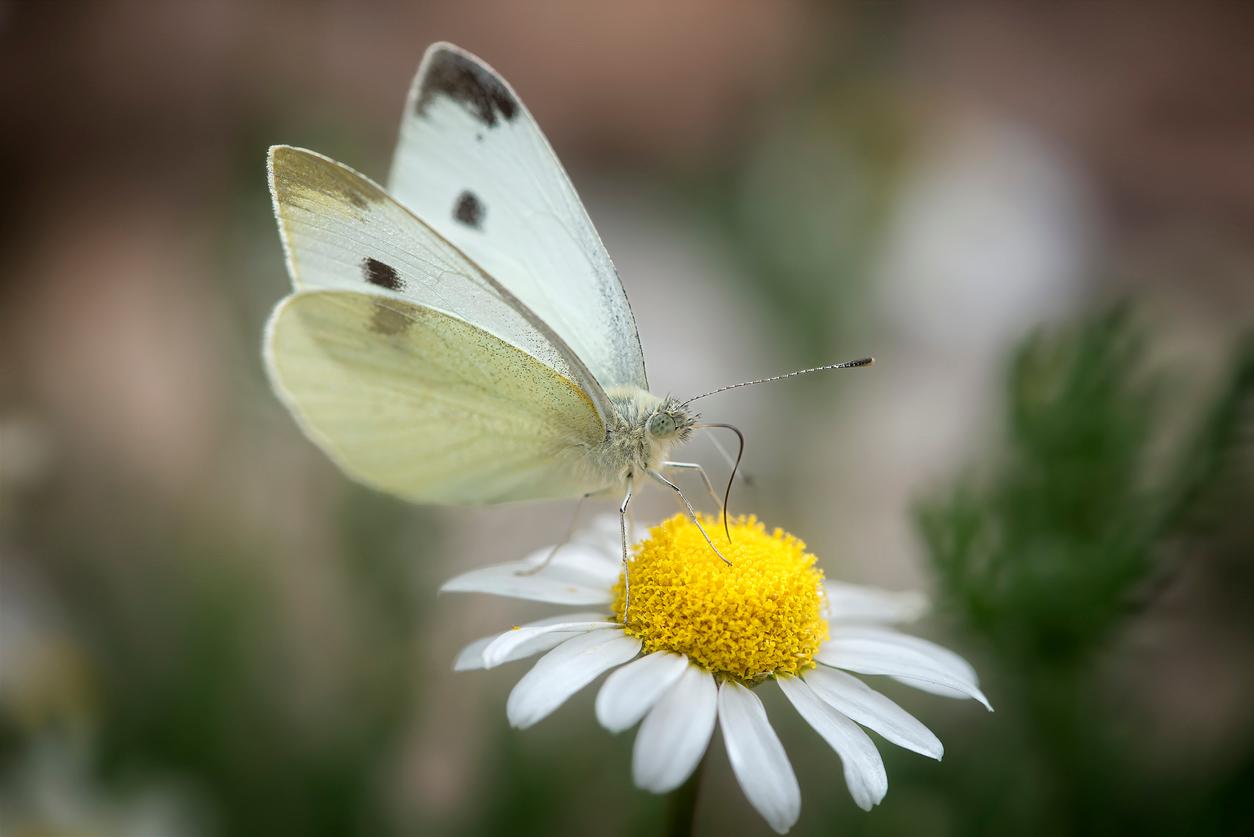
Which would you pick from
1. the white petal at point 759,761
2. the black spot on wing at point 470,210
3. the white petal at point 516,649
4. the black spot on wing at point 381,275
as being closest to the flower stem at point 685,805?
the white petal at point 759,761

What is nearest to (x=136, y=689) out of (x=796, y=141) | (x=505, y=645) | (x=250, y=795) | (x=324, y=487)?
(x=250, y=795)

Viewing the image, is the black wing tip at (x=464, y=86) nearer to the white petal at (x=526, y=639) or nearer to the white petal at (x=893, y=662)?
the white petal at (x=526, y=639)

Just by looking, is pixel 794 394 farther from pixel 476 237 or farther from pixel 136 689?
pixel 136 689

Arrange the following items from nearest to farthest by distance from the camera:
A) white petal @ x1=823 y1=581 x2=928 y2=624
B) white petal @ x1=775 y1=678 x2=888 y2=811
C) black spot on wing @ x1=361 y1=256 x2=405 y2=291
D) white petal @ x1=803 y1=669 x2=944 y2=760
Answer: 1. white petal @ x1=775 y1=678 x2=888 y2=811
2. white petal @ x1=803 y1=669 x2=944 y2=760
3. white petal @ x1=823 y1=581 x2=928 y2=624
4. black spot on wing @ x1=361 y1=256 x2=405 y2=291

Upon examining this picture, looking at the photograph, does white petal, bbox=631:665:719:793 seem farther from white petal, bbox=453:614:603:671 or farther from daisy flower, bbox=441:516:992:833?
white petal, bbox=453:614:603:671

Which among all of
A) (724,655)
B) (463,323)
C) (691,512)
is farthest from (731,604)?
(463,323)

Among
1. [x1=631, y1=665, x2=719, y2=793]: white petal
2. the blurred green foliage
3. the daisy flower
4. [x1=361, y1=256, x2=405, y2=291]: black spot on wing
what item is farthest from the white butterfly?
the blurred green foliage
